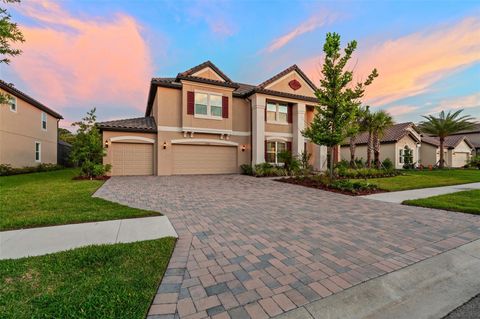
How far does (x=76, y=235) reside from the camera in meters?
4.02

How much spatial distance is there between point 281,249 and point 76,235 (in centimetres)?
379

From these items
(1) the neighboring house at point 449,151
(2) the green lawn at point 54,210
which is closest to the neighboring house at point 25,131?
(2) the green lawn at point 54,210

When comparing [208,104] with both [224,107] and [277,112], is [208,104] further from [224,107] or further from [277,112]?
[277,112]

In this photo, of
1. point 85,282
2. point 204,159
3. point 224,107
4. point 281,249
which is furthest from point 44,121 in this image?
point 281,249

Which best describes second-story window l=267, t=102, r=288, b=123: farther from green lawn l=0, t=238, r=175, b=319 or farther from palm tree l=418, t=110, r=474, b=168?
palm tree l=418, t=110, r=474, b=168

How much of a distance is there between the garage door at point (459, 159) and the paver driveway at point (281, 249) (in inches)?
1297

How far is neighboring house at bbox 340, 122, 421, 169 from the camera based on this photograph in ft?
77.9

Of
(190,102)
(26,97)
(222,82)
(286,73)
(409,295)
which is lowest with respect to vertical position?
(409,295)

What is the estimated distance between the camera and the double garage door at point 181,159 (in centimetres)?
1449

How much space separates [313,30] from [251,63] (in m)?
8.41

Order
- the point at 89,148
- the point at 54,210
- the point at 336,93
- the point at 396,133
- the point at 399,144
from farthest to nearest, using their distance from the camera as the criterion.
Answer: the point at 396,133
the point at 399,144
the point at 89,148
the point at 336,93
the point at 54,210

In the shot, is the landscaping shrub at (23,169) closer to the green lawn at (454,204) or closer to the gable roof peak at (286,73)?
the gable roof peak at (286,73)

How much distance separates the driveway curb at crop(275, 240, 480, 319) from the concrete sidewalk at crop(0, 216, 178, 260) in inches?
116

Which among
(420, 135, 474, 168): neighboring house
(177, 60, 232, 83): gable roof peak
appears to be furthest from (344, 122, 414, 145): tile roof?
(177, 60, 232, 83): gable roof peak
